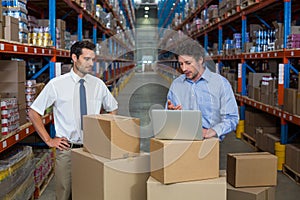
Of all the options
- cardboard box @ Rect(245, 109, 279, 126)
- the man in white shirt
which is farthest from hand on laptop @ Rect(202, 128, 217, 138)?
cardboard box @ Rect(245, 109, 279, 126)

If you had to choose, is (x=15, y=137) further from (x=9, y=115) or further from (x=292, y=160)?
(x=292, y=160)

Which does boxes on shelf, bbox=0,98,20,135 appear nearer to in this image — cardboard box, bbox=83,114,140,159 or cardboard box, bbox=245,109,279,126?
cardboard box, bbox=83,114,140,159

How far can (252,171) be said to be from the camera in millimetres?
3293

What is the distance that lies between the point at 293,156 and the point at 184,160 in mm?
3406

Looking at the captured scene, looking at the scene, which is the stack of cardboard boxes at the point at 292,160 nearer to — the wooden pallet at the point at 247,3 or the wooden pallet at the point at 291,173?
the wooden pallet at the point at 291,173

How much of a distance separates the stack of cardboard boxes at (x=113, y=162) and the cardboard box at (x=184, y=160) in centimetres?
19

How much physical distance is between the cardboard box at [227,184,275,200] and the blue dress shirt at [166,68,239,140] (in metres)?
0.44

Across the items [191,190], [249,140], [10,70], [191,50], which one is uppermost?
[191,50]

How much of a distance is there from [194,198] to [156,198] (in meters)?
0.20

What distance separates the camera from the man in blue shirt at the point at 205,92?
297cm

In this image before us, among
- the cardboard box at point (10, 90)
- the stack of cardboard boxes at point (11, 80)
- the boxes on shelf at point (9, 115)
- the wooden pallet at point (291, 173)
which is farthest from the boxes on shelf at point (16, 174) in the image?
the wooden pallet at point (291, 173)

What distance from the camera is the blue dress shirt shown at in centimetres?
305

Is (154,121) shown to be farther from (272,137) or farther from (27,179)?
(272,137)

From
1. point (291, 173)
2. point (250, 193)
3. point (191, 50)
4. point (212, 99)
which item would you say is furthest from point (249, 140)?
point (191, 50)
